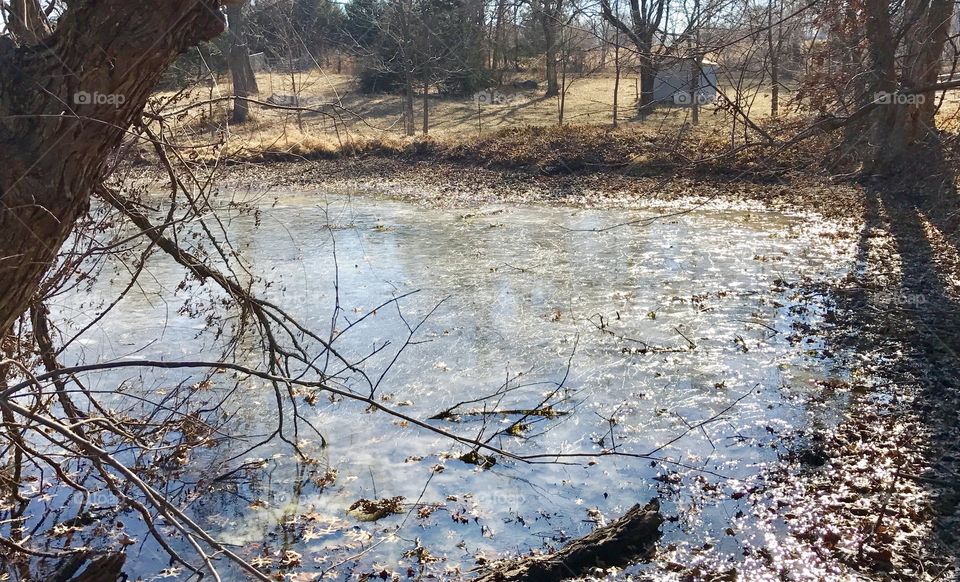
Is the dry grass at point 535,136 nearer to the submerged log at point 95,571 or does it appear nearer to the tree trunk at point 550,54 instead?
the tree trunk at point 550,54

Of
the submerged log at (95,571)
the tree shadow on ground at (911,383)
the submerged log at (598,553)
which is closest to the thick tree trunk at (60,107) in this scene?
the submerged log at (95,571)

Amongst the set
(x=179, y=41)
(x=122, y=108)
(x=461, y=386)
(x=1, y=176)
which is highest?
(x=179, y=41)

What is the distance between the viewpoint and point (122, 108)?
113 inches

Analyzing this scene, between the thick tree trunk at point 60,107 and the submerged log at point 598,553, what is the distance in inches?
122

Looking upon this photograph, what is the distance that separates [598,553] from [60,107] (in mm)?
3847

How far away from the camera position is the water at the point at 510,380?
556cm

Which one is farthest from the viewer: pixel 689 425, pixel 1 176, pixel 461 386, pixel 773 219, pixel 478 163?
pixel 478 163

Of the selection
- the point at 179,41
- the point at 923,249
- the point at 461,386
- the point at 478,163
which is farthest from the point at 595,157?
the point at 179,41

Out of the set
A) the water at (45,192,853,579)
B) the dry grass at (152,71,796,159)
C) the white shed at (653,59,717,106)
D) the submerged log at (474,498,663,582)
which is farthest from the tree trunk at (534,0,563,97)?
the submerged log at (474,498,663,582)

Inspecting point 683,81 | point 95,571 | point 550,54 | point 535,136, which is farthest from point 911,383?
point 550,54

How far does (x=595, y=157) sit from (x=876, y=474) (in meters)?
17.4

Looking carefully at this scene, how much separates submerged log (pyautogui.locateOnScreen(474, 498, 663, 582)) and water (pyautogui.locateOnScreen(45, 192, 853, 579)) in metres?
0.21

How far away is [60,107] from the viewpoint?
2.75 m

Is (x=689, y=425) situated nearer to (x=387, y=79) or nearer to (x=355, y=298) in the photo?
(x=355, y=298)
